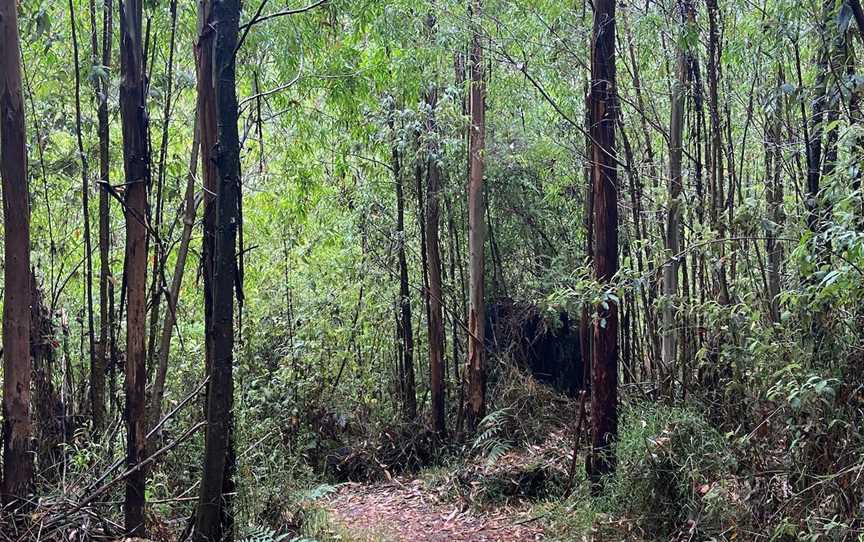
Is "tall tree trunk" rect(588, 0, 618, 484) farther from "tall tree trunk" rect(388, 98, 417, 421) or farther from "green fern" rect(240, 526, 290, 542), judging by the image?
"tall tree trunk" rect(388, 98, 417, 421)

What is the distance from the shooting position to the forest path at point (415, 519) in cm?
659

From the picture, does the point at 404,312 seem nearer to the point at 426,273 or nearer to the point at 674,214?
the point at 426,273

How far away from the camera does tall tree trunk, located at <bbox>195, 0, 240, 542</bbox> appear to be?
3.53 meters

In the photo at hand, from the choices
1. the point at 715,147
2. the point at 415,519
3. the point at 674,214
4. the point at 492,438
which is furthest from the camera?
the point at 492,438

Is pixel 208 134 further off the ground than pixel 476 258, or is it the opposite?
pixel 208 134

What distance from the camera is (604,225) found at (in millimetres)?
6586

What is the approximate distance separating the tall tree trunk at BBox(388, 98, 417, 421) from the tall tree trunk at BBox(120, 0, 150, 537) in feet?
18.8

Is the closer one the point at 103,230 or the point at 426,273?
the point at 103,230

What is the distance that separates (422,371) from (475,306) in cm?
189

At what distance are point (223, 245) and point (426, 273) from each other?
6469 millimetres

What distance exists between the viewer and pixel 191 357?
28.4 feet

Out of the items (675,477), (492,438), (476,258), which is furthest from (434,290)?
(675,477)

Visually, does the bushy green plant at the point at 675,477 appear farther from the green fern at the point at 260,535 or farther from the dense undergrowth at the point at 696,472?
the green fern at the point at 260,535

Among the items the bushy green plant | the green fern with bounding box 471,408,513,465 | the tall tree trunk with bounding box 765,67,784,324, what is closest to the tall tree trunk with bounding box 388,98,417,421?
the green fern with bounding box 471,408,513,465
